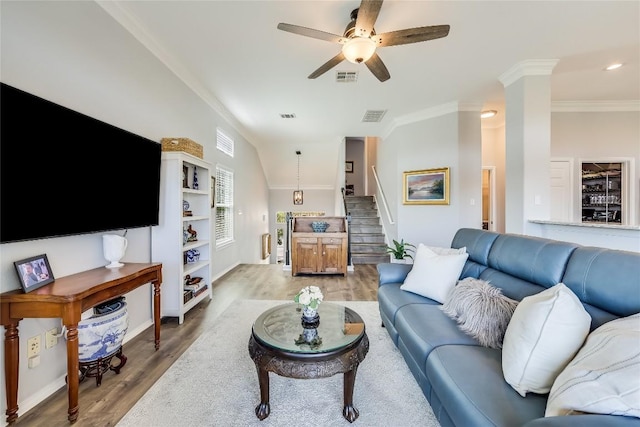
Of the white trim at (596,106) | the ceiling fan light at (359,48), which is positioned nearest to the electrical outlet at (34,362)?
the ceiling fan light at (359,48)

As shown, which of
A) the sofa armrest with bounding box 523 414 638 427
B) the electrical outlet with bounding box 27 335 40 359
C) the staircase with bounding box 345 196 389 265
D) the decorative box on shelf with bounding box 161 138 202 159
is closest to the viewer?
the sofa armrest with bounding box 523 414 638 427

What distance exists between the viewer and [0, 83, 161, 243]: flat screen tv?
146cm

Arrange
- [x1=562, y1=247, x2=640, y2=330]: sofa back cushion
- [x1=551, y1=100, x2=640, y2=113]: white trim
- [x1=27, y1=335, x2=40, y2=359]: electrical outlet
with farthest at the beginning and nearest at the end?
[x1=551, y1=100, x2=640, y2=113]: white trim < [x1=27, y1=335, x2=40, y2=359]: electrical outlet < [x1=562, y1=247, x2=640, y2=330]: sofa back cushion

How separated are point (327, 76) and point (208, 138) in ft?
7.06

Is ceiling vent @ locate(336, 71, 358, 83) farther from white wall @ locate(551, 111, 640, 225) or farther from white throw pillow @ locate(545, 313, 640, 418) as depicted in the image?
white wall @ locate(551, 111, 640, 225)

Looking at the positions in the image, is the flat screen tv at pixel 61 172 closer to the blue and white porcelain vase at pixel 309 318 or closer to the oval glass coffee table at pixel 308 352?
the oval glass coffee table at pixel 308 352

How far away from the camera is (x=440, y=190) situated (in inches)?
192

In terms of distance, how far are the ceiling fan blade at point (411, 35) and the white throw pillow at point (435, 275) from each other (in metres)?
1.81

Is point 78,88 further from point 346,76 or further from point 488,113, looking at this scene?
point 488,113

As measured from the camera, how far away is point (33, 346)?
5.63 feet

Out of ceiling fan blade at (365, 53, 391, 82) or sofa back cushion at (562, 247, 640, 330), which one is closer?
sofa back cushion at (562, 247, 640, 330)

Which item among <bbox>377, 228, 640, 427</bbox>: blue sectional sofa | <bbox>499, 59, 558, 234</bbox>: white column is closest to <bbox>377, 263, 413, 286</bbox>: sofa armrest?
<bbox>377, 228, 640, 427</bbox>: blue sectional sofa

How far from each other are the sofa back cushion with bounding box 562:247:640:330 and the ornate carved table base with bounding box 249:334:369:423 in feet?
3.89

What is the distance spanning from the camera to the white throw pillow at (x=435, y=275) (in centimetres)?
224
